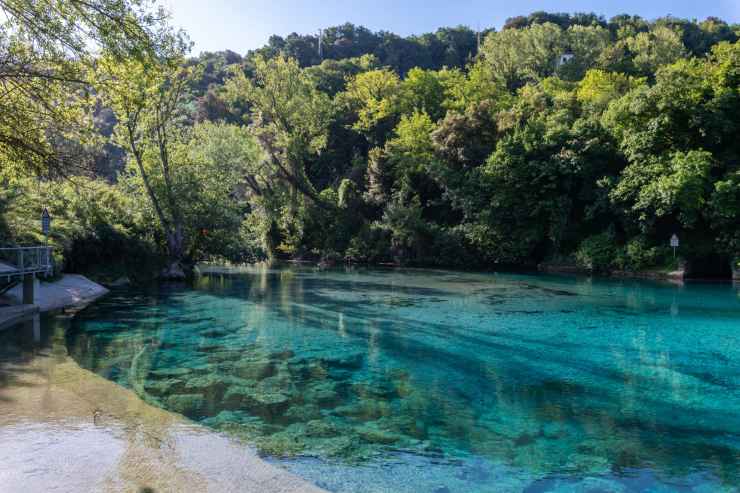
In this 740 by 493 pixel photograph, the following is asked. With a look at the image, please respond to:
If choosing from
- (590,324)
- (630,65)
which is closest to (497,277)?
(590,324)

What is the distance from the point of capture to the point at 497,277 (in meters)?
34.3

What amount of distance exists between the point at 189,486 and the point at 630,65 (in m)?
63.9

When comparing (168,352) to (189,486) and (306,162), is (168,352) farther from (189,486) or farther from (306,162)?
(306,162)

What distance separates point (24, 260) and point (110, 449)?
38.6 feet

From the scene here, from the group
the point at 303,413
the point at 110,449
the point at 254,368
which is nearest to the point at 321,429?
the point at 303,413

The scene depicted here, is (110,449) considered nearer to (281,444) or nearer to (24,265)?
Result: (281,444)

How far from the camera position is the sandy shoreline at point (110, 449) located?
546 cm

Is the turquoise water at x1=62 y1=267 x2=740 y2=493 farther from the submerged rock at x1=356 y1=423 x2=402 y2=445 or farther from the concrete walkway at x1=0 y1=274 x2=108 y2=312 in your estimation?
the concrete walkway at x1=0 y1=274 x2=108 y2=312

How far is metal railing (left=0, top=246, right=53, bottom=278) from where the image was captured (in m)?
14.6

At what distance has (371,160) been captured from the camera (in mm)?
50375

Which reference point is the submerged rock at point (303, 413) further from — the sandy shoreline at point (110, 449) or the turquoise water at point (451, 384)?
the sandy shoreline at point (110, 449)

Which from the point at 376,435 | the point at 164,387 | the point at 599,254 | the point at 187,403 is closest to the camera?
the point at 376,435

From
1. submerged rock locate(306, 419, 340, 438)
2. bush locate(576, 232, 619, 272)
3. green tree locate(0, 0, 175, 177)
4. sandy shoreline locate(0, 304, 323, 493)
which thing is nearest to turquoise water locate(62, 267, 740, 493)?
submerged rock locate(306, 419, 340, 438)

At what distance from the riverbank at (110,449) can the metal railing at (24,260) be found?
680cm
